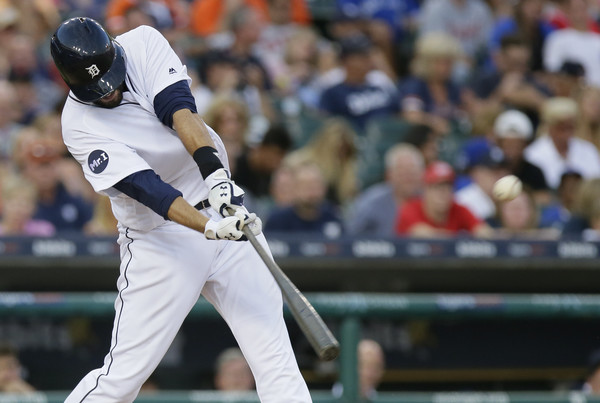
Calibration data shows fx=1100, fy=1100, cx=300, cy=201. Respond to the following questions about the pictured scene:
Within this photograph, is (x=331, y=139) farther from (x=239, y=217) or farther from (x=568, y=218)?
(x=239, y=217)

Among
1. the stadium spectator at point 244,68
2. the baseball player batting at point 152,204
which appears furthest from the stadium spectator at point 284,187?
the baseball player batting at point 152,204

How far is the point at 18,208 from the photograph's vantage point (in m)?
6.50

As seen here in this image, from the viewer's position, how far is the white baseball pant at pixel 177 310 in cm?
418

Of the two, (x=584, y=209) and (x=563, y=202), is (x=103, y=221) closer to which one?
(x=584, y=209)

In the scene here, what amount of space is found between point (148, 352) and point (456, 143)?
4745 mm

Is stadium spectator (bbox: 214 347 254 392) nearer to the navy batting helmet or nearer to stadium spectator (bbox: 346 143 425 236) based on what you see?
stadium spectator (bbox: 346 143 425 236)

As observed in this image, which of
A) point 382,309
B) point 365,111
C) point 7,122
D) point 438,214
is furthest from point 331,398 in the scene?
point 7,122

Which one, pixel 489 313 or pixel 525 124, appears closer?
pixel 489 313

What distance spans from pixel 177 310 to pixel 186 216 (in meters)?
0.48

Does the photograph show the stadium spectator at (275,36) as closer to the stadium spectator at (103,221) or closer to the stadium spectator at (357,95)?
the stadium spectator at (357,95)

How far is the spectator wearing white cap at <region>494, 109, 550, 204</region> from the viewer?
761cm

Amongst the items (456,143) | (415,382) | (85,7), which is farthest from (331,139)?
(85,7)

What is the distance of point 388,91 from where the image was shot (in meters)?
8.82

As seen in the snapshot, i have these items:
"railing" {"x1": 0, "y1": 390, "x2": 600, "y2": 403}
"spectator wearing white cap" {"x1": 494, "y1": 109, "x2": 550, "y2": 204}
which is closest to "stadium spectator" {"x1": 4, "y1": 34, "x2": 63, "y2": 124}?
"railing" {"x1": 0, "y1": 390, "x2": 600, "y2": 403}
